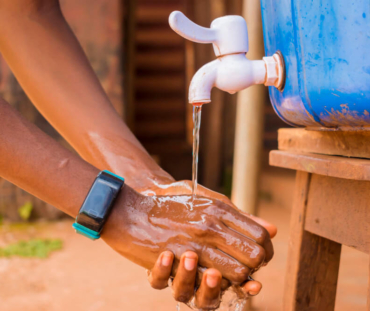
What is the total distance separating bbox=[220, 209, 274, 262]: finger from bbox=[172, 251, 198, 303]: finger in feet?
0.34

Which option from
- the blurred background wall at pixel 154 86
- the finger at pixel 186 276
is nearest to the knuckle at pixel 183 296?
the finger at pixel 186 276

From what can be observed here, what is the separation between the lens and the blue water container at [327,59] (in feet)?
2.05

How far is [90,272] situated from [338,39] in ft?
6.47

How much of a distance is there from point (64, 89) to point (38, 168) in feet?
1.23

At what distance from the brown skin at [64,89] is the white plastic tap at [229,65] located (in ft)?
1.27

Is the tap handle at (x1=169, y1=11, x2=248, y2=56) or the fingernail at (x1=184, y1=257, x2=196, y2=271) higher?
the tap handle at (x1=169, y1=11, x2=248, y2=56)

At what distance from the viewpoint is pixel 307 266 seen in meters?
0.93

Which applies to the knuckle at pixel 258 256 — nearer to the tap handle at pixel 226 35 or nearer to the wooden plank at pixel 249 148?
the tap handle at pixel 226 35

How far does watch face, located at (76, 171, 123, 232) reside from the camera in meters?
0.74

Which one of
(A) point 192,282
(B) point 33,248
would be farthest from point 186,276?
(B) point 33,248

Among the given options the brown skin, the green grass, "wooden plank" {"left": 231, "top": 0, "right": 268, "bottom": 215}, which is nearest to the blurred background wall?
the green grass

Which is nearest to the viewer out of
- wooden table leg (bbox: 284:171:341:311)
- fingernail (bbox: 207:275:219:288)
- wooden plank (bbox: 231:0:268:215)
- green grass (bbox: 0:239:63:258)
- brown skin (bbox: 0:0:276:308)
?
fingernail (bbox: 207:275:219:288)

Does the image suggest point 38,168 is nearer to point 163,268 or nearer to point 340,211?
point 163,268

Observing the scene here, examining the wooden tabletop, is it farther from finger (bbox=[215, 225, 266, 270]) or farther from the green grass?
the green grass
